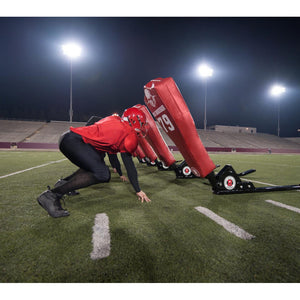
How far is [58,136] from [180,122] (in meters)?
30.0

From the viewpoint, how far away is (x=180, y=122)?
3.01m

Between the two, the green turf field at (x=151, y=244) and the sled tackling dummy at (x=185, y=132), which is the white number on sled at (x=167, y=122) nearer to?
the sled tackling dummy at (x=185, y=132)

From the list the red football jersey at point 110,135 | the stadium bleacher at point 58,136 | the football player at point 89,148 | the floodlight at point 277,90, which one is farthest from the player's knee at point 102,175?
the floodlight at point 277,90

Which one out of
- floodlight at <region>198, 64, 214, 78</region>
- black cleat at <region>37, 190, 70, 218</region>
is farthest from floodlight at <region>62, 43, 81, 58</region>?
black cleat at <region>37, 190, 70, 218</region>

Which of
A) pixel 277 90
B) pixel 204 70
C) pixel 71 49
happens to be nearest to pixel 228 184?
pixel 71 49

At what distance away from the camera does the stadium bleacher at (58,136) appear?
2507 cm

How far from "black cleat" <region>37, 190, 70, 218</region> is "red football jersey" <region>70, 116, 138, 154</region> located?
802 millimetres

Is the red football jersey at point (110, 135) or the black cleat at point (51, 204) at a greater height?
the red football jersey at point (110, 135)

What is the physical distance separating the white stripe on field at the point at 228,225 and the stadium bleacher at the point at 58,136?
22543mm

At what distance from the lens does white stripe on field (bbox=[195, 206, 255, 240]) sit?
1.73 metres

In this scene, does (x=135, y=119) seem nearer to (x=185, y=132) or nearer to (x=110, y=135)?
(x=110, y=135)

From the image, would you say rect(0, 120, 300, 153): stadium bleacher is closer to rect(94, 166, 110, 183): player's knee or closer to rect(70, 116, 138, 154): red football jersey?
rect(70, 116, 138, 154): red football jersey

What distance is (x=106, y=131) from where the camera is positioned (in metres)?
2.29

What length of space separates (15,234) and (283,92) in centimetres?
5012
